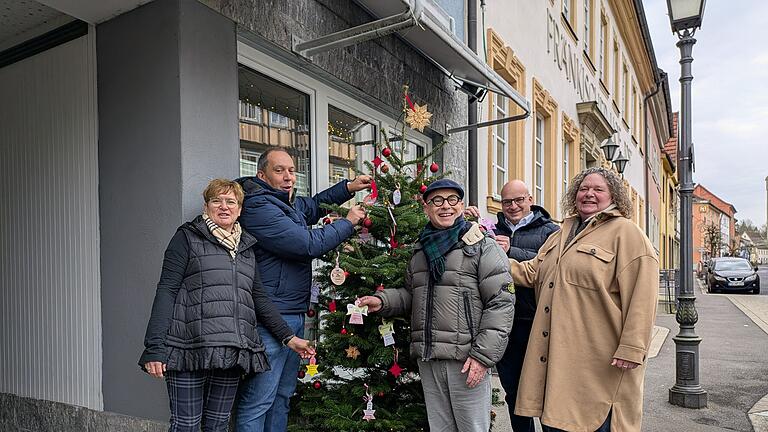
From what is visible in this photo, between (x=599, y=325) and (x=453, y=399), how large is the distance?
2.92 ft

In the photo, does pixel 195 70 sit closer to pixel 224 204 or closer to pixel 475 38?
pixel 224 204

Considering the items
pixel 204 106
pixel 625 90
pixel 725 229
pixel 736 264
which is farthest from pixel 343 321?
pixel 725 229

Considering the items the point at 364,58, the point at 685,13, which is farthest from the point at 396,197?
the point at 685,13

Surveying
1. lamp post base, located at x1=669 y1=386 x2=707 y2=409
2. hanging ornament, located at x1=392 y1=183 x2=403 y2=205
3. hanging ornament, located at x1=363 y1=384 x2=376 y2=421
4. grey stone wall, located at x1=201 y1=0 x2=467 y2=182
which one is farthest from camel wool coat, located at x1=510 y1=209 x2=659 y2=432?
lamp post base, located at x1=669 y1=386 x2=707 y2=409

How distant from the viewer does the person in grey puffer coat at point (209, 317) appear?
3.03 m

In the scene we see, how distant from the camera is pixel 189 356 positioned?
120 inches

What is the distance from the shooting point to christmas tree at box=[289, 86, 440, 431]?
12.7 ft

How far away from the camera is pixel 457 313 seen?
3.38 metres

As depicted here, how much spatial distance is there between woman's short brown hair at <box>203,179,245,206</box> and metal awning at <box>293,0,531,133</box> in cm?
156

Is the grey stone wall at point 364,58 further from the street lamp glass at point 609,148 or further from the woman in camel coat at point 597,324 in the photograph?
the street lamp glass at point 609,148

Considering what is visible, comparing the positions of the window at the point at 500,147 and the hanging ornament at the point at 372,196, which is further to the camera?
the window at the point at 500,147

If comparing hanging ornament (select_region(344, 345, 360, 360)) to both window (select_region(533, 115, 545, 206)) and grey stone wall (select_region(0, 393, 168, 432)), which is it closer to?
grey stone wall (select_region(0, 393, 168, 432))

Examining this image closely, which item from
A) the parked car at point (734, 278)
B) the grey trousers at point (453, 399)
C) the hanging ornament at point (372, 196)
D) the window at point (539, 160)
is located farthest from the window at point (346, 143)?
the parked car at point (734, 278)

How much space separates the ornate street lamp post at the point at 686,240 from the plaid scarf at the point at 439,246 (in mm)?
4264
